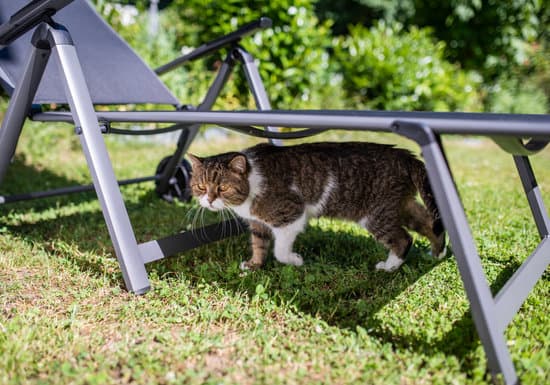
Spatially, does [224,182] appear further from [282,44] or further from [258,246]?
[282,44]

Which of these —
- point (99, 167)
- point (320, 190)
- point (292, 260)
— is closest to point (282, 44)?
point (320, 190)

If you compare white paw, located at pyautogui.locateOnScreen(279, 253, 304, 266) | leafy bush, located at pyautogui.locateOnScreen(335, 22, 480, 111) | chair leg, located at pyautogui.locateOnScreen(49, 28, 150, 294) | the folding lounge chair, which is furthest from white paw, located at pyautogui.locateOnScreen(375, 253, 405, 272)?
leafy bush, located at pyautogui.locateOnScreen(335, 22, 480, 111)

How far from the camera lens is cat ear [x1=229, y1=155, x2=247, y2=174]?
188 cm

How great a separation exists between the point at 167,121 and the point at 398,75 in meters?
5.04

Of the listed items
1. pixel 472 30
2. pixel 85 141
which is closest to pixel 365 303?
pixel 85 141

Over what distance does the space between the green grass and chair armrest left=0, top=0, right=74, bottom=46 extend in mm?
937

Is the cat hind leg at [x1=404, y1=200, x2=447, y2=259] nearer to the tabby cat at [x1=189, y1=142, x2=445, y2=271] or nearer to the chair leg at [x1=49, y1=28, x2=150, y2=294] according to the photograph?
the tabby cat at [x1=189, y1=142, x2=445, y2=271]

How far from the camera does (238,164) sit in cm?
190

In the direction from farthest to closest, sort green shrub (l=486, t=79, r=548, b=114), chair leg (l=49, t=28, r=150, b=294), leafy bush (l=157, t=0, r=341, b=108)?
green shrub (l=486, t=79, r=548, b=114) → leafy bush (l=157, t=0, r=341, b=108) → chair leg (l=49, t=28, r=150, b=294)

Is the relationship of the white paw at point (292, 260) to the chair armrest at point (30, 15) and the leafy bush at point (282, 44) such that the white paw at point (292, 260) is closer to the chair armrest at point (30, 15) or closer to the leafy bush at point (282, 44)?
the chair armrest at point (30, 15)

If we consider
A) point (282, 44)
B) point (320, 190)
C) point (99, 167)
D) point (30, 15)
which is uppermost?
point (282, 44)

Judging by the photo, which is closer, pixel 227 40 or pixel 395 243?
pixel 395 243

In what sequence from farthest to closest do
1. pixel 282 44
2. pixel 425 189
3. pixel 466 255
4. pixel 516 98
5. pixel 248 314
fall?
pixel 516 98
pixel 282 44
pixel 425 189
pixel 248 314
pixel 466 255

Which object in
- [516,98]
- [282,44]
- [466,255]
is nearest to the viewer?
[466,255]
